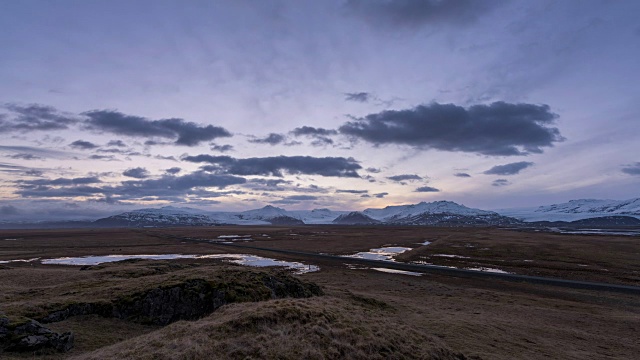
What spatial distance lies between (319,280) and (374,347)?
3218 centimetres

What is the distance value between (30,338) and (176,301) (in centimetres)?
844

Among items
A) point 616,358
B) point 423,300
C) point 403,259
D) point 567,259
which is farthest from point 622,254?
point 616,358

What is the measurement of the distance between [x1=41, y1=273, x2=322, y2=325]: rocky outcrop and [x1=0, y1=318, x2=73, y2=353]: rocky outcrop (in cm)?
369

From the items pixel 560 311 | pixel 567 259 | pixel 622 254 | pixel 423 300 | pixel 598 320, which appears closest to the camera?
pixel 598 320

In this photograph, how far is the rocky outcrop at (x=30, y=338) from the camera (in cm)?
1430

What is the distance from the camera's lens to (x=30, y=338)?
1470cm

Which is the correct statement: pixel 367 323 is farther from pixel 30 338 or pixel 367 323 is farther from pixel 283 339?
pixel 30 338

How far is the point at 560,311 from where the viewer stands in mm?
30422

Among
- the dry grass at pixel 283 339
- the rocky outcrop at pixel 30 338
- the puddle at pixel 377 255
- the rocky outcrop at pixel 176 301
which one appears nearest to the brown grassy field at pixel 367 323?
the dry grass at pixel 283 339

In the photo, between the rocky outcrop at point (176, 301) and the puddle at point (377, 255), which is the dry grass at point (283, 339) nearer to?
the rocky outcrop at point (176, 301)

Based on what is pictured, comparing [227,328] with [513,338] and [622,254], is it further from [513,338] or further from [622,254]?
[622,254]

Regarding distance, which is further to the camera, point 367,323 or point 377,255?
point 377,255

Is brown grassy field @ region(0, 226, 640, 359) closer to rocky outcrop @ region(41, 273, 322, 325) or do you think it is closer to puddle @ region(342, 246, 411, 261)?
rocky outcrop @ region(41, 273, 322, 325)


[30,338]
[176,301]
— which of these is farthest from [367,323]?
[30,338]
